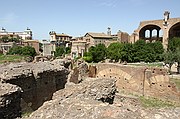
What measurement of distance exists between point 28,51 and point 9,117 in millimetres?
53903

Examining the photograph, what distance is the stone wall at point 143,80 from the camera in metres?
11.9

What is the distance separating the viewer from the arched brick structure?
39456mm

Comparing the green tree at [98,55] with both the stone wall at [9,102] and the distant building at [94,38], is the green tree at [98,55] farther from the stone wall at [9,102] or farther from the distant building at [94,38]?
the stone wall at [9,102]

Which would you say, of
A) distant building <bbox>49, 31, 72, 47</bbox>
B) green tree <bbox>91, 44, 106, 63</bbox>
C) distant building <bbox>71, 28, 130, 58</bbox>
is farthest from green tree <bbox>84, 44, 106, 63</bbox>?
distant building <bbox>49, 31, 72, 47</bbox>

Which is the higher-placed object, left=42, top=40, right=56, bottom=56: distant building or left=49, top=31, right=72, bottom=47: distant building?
left=49, top=31, right=72, bottom=47: distant building

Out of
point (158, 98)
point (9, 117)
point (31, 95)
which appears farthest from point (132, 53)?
point (9, 117)

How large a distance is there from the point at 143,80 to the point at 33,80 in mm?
7271

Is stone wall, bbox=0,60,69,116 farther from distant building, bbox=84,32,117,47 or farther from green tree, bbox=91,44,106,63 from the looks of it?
distant building, bbox=84,32,117,47

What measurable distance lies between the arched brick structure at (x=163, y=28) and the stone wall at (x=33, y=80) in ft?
106

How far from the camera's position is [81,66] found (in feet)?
50.9

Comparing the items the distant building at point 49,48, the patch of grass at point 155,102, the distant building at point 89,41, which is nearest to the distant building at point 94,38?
the distant building at point 89,41

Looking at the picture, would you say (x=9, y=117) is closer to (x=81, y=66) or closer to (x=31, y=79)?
(x=31, y=79)

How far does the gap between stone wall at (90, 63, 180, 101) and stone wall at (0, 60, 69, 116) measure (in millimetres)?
5338

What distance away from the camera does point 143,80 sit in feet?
42.7
